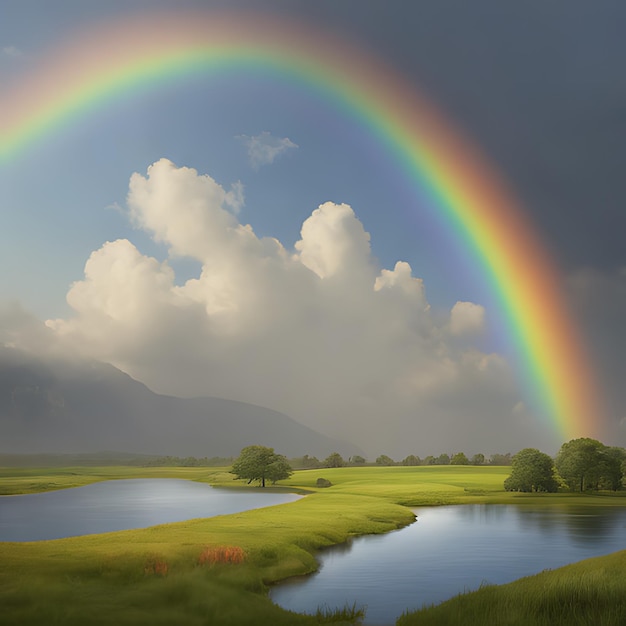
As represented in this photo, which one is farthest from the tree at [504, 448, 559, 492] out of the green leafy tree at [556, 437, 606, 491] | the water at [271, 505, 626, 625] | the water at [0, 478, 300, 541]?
the water at [0, 478, 300, 541]

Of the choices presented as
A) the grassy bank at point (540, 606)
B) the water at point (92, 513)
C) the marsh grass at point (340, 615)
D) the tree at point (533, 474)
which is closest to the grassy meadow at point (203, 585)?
the grassy bank at point (540, 606)

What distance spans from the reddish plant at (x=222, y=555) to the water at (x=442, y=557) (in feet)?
15.3

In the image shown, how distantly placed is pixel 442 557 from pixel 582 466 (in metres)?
102

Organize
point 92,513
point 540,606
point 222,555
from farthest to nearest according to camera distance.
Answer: point 92,513, point 222,555, point 540,606

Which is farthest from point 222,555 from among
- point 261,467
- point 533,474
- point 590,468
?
point 261,467

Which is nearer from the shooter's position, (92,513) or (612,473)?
(92,513)

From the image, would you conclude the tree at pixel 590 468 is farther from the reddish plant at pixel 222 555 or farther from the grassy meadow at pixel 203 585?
the reddish plant at pixel 222 555

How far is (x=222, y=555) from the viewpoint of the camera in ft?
159

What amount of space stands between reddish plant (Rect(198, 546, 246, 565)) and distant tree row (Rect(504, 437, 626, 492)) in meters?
118

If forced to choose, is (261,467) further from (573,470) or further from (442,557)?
(442,557)

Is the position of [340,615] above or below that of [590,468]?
below

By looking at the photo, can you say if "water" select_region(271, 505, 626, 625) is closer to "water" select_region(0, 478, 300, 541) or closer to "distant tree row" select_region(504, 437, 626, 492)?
"water" select_region(0, 478, 300, 541)

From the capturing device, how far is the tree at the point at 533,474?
487ft

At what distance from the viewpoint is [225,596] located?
37469 millimetres
